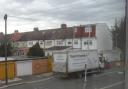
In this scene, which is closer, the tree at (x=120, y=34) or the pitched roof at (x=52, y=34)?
the tree at (x=120, y=34)

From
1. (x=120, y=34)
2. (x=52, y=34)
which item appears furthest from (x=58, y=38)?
(x=120, y=34)

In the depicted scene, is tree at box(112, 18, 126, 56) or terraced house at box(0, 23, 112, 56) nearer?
tree at box(112, 18, 126, 56)

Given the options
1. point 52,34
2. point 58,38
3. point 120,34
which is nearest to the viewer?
point 120,34

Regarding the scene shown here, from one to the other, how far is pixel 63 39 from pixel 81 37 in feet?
0.88

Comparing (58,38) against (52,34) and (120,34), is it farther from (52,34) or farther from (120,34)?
(120,34)

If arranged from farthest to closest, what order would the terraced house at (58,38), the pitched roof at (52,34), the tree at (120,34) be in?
the pitched roof at (52,34)
the terraced house at (58,38)
the tree at (120,34)

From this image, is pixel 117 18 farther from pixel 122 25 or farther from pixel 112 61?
pixel 112 61

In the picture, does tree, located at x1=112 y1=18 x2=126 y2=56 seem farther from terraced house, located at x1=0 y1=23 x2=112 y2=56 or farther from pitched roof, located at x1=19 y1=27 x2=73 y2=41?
pitched roof, located at x1=19 y1=27 x2=73 y2=41

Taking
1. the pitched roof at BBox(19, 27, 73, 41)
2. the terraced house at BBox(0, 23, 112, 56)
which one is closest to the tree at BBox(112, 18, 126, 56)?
the terraced house at BBox(0, 23, 112, 56)

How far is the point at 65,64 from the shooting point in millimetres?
6730

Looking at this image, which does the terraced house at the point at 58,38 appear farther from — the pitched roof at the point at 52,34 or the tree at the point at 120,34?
the tree at the point at 120,34

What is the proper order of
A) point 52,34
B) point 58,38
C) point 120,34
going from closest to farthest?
point 120,34
point 52,34
point 58,38

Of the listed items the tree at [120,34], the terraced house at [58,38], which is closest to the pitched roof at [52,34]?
the terraced house at [58,38]

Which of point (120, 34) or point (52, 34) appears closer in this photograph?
point (120, 34)
